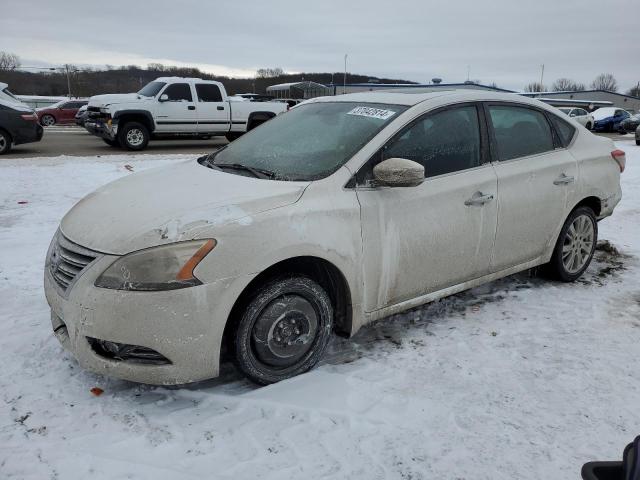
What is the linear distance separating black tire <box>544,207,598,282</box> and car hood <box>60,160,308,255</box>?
8.51ft

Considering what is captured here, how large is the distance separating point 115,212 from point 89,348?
2.38 feet

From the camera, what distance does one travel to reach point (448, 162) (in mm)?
3545

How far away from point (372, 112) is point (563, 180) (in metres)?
1.80

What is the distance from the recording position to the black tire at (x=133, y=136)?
13.7 m

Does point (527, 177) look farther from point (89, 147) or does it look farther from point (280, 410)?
point (89, 147)

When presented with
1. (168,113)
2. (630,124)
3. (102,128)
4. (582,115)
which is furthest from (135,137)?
(630,124)

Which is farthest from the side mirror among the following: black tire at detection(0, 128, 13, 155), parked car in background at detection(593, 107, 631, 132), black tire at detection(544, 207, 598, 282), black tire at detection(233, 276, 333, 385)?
parked car in background at detection(593, 107, 631, 132)

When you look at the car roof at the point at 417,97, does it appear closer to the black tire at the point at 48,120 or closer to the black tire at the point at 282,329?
the black tire at the point at 282,329

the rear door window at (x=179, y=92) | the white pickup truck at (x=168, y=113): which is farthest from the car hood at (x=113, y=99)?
the rear door window at (x=179, y=92)

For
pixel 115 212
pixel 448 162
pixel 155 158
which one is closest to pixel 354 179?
pixel 448 162

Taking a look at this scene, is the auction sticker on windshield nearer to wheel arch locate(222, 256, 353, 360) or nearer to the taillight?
wheel arch locate(222, 256, 353, 360)

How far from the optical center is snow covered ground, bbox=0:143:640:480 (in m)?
2.33

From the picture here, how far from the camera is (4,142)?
12.4 m

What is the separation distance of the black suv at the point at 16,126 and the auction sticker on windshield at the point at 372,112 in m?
11.3
